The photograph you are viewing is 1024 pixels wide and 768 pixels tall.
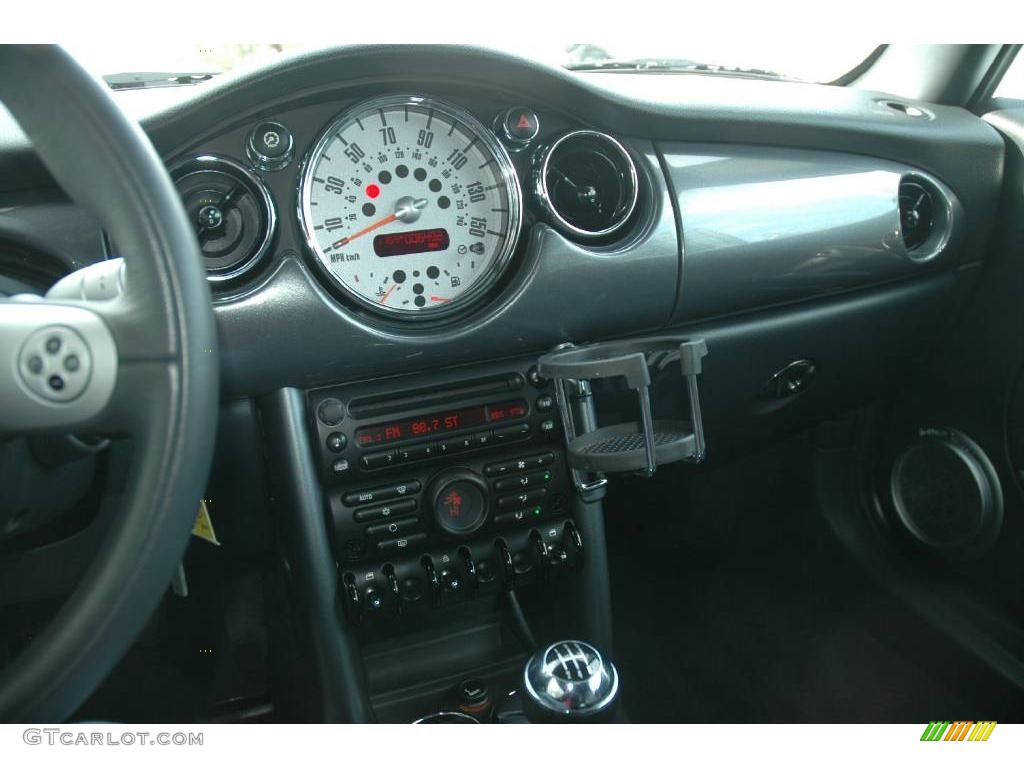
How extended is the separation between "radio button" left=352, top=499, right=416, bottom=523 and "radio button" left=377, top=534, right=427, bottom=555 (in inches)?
1.8

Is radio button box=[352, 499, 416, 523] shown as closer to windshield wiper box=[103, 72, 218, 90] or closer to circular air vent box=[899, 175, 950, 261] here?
windshield wiper box=[103, 72, 218, 90]

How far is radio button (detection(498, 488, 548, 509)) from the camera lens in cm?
167

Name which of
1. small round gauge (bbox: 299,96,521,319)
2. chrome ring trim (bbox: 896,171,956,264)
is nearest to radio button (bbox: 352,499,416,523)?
small round gauge (bbox: 299,96,521,319)

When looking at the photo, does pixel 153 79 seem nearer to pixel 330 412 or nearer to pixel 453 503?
pixel 330 412

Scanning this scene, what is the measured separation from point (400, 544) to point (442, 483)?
0.43 feet

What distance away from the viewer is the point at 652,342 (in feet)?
4.84

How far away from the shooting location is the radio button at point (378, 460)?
61.7 inches

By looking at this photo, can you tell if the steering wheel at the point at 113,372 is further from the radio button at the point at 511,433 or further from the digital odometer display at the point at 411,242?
the radio button at the point at 511,433

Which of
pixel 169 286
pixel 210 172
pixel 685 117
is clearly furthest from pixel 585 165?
pixel 169 286

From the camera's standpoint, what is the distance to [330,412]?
1548mm

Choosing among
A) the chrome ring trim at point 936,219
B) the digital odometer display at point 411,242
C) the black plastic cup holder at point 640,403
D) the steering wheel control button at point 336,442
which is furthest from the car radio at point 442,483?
the chrome ring trim at point 936,219
